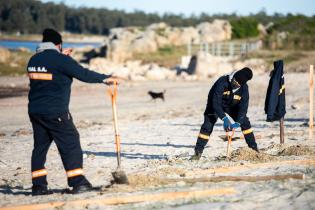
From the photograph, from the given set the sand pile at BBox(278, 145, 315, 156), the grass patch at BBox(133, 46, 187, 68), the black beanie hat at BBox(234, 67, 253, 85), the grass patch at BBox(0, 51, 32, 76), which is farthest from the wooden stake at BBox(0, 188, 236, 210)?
the grass patch at BBox(133, 46, 187, 68)

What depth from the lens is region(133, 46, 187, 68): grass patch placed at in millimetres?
47116

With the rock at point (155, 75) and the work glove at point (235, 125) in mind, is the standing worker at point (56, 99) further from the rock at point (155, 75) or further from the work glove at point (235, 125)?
the rock at point (155, 75)

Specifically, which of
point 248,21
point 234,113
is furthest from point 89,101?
point 248,21

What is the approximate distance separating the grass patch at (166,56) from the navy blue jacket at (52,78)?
37569 millimetres

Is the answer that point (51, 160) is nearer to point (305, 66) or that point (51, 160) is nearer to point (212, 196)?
point (212, 196)

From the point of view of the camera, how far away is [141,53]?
5444 cm

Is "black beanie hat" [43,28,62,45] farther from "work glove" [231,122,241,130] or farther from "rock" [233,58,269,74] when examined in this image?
"rock" [233,58,269,74]

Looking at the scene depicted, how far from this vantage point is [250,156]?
9805 mm

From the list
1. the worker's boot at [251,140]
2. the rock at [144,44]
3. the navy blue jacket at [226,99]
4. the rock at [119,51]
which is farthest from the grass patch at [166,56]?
the navy blue jacket at [226,99]

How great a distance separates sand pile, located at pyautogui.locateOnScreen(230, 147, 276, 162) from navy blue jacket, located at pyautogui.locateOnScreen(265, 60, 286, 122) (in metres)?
1.04

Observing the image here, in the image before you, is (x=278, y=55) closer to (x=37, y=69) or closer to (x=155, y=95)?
(x=155, y=95)

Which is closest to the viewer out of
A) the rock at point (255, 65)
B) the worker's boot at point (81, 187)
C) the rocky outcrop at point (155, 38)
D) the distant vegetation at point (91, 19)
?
the worker's boot at point (81, 187)

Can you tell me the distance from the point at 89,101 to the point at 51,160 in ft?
46.9

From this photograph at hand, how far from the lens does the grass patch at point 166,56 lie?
47.1 metres
